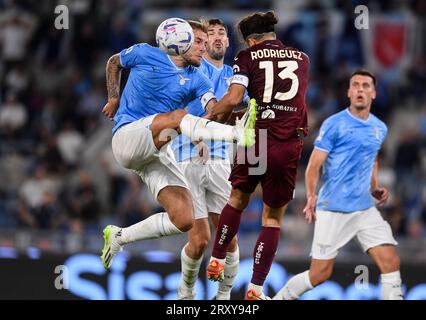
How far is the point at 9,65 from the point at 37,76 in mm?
530

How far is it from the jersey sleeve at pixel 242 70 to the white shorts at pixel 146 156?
86 cm

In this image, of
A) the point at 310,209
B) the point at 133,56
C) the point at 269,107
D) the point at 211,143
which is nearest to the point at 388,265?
the point at 310,209

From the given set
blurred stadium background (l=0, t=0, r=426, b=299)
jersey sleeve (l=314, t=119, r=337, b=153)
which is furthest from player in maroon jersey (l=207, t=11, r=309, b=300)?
blurred stadium background (l=0, t=0, r=426, b=299)

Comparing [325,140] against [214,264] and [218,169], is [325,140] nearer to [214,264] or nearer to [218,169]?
[218,169]

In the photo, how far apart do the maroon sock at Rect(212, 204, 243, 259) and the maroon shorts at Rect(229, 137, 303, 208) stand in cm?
26

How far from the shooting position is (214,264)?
36.3 ft

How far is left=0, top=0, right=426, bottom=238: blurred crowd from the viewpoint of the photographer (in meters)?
17.6

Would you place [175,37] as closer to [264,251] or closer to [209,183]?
[209,183]

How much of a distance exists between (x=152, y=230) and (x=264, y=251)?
3.59 feet

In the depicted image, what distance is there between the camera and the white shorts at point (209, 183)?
38.7 ft

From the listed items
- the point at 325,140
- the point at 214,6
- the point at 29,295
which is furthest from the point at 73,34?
the point at 325,140

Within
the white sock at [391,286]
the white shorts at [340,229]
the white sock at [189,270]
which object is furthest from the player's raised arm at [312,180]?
the white sock at [189,270]
